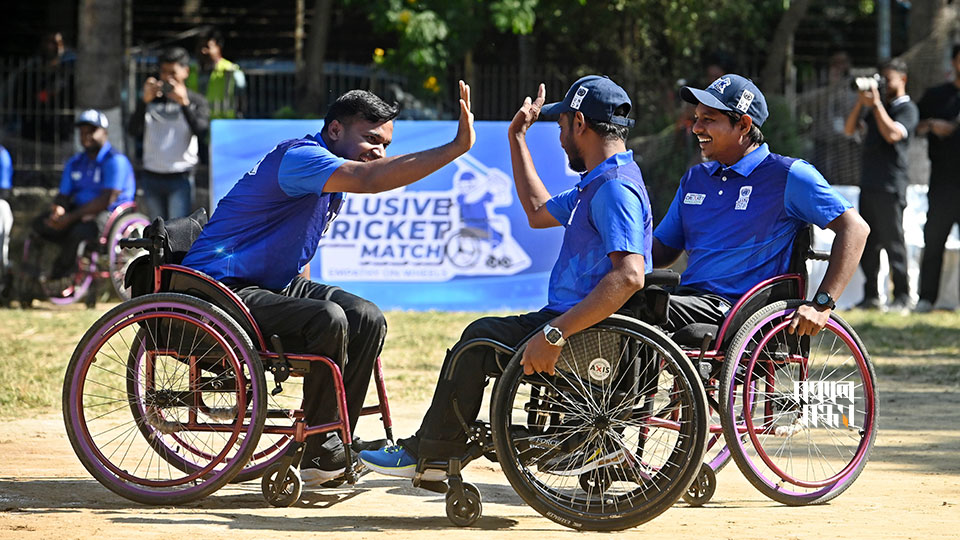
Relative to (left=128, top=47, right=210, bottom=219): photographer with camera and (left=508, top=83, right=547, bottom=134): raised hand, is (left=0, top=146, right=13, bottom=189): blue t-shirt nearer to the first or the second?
(left=128, top=47, right=210, bottom=219): photographer with camera

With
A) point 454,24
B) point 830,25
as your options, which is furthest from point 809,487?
point 830,25

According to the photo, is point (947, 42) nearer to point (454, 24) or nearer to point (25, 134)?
point (454, 24)

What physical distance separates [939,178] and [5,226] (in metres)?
8.62

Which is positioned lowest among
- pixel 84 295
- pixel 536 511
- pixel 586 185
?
pixel 84 295

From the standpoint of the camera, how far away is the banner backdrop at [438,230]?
40.1ft

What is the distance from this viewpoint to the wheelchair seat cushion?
5027 millimetres

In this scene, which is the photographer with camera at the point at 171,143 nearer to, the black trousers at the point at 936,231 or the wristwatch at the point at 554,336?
the black trousers at the point at 936,231

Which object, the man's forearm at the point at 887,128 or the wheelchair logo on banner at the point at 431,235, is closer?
the wheelchair logo on banner at the point at 431,235

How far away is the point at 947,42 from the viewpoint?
51.2ft

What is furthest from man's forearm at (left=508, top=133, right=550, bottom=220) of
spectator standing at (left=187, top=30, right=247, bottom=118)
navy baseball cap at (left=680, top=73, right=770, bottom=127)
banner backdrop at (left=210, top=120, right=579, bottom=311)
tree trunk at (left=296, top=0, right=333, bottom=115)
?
tree trunk at (left=296, top=0, right=333, bottom=115)

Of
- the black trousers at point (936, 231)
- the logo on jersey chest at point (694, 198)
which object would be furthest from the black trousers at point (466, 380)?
the black trousers at point (936, 231)

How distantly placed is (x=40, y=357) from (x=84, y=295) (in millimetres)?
3412

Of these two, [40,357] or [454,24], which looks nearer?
[40,357]

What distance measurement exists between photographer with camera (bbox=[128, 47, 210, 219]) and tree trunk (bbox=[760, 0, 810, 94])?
30.9ft
